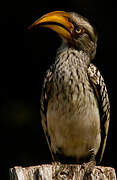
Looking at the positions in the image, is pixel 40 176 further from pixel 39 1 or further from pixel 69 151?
pixel 39 1

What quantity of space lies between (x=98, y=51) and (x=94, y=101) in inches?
91.9

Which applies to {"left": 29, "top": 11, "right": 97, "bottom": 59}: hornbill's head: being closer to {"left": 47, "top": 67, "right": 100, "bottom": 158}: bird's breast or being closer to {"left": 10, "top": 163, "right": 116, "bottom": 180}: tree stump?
{"left": 47, "top": 67, "right": 100, "bottom": 158}: bird's breast

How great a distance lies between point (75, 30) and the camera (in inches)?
222

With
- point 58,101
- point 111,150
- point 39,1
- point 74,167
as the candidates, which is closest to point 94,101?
point 58,101

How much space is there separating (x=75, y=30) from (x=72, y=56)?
0.25 m

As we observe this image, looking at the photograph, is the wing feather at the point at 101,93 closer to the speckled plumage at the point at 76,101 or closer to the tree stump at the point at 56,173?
the speckled plumage at the point at 76,101

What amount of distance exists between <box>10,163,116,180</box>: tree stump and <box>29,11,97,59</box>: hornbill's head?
145 centimetres

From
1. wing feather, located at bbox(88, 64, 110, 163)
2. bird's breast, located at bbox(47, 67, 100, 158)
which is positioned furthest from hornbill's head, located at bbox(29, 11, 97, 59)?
bird's breast, located at bbox(47, 67, 100, 158)

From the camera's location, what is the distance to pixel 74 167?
457 centimetres

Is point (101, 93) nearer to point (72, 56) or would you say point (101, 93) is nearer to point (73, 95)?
point (73, 95)

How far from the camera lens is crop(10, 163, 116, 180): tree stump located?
4.37m

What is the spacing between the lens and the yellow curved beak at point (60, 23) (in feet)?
17.7

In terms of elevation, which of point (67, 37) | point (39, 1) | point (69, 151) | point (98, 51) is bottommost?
point (69, 151)

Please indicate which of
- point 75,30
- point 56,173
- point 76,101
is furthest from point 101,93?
point 56,173
